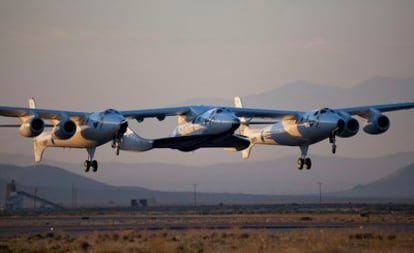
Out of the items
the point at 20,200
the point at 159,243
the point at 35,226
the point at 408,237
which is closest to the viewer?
the point at 159,243

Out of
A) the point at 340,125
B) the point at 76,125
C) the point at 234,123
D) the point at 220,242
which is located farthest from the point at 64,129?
the point at 220,242

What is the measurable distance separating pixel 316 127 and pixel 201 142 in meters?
11.2

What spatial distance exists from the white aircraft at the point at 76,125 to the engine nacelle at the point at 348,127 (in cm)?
1638

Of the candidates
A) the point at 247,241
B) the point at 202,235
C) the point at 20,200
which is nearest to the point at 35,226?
the point at 202,235

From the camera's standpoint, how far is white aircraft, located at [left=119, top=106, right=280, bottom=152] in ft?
235

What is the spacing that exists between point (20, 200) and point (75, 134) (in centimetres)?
8464

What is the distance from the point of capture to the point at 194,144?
246ft

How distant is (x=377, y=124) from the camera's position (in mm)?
71000

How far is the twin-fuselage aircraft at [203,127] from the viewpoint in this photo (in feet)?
222

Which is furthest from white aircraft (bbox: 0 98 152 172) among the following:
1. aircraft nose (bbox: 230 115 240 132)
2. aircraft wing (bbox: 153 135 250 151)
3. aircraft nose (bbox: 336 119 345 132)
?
aircraft nose (bbox: 336 119 345 132)

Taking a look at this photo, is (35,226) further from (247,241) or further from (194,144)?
(247,241)

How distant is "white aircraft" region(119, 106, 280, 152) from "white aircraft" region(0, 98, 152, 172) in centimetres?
318

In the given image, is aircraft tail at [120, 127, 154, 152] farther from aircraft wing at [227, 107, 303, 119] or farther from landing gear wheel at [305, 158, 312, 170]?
landing gear wheel at [305, 158, 312, 170]

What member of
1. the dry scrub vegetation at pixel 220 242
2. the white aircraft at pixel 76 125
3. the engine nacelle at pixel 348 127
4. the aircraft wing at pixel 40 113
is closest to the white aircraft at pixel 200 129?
the white aircraft at pixel 76 125
